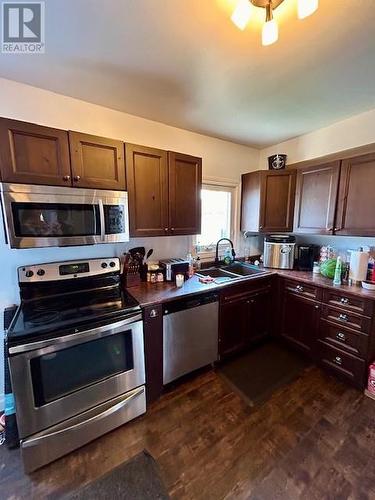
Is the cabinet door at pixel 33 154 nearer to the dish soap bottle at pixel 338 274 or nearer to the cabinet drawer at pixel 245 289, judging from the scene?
the cabinet drawer at pixel 245 289

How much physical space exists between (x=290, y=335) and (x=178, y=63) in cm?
270

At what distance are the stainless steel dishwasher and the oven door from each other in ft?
0.86

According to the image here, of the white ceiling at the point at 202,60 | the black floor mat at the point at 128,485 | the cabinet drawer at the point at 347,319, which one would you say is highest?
the white ceiling at the point at 202,60

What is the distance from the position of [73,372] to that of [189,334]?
91cm

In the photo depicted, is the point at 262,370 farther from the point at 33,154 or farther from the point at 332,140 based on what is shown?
the point at 33,154

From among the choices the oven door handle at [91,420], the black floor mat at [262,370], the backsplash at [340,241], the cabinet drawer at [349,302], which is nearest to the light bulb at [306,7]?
the cabinet drawer at [349,302]

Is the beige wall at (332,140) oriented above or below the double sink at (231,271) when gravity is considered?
above

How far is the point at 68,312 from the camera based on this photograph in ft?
4.75

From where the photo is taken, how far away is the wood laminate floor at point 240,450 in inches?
48.7

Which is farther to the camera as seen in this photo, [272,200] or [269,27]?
[272,200]

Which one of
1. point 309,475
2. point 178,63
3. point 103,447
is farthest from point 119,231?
point 309,475

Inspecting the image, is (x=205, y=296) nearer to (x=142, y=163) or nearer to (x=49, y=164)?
(x=142, y=163)
